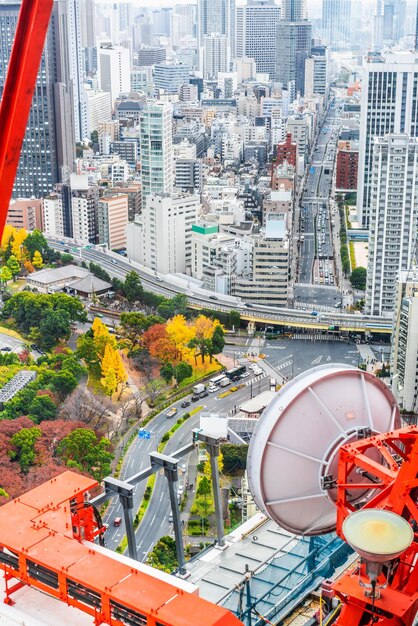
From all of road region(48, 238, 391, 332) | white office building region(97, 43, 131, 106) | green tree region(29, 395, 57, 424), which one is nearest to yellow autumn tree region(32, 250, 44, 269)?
road region(48, 238, 391, 332)

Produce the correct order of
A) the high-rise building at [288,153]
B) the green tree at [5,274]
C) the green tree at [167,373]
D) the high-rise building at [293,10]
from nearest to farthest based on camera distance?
the green tree at [167,373] → the green tree at [5,274] → the high-rise building at [288,153] → the high-rise building at [293,10]

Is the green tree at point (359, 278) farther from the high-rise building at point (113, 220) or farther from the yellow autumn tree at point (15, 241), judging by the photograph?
the yellow autumn tree at point (15, 241)

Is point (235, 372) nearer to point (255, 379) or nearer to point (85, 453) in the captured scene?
point (255, 379)

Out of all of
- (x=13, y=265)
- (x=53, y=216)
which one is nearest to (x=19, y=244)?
(x=13, y=265)

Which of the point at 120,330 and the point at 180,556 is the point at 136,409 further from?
the point at 180,556

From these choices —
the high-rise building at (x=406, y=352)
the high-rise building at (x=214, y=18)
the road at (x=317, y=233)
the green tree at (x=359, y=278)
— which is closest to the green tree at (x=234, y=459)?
the high-rise building at (x=406, y=352)

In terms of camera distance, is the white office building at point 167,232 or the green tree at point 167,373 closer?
the green tree at point 167,373

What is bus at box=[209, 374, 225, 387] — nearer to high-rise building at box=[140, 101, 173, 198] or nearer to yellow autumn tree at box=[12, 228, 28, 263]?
yellow autumn tree at box=[12, 228, 28, 263]
